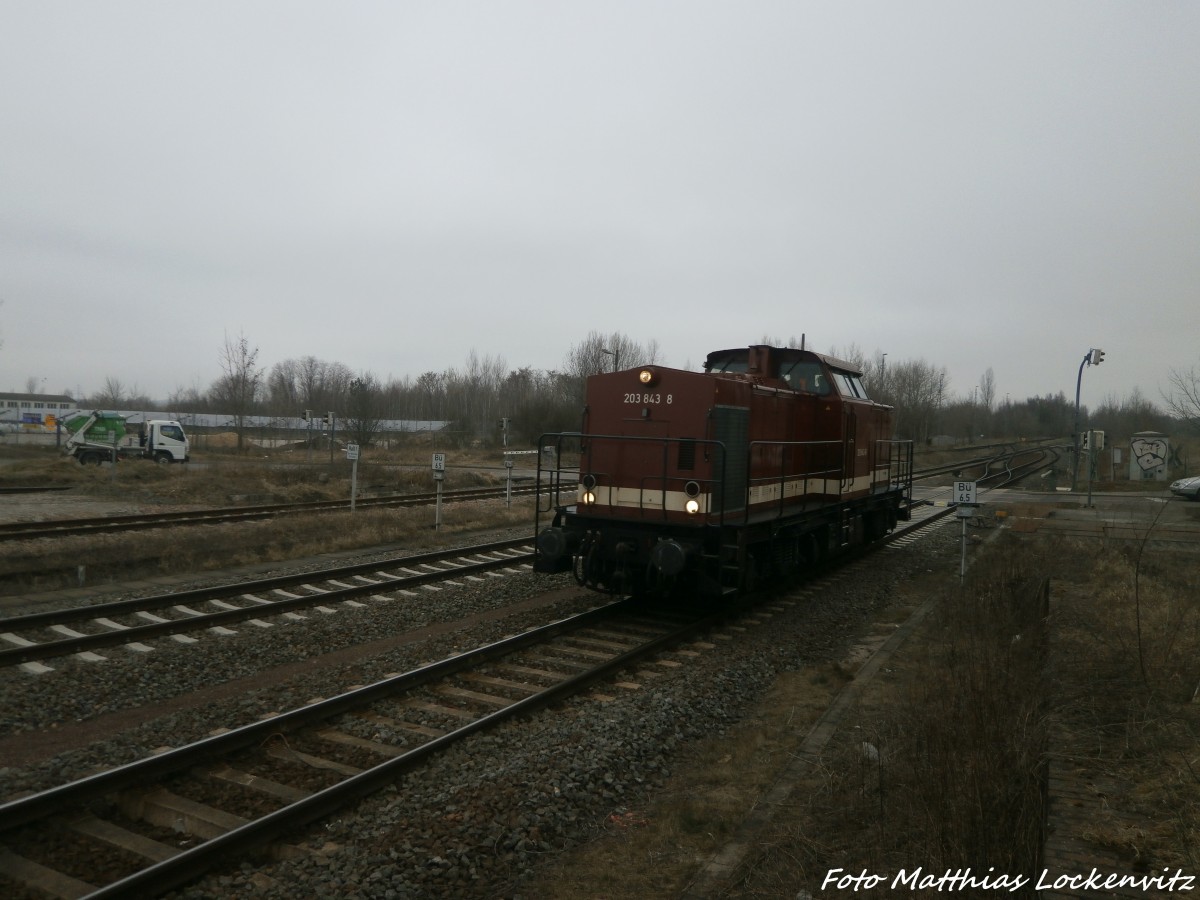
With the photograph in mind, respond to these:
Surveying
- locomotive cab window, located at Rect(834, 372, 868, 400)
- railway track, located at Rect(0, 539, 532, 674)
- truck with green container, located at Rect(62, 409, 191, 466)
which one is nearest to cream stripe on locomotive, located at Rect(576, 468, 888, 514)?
locomotive cab window, located at Rect(834, 372, 868, 400)

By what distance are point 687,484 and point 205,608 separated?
642 cm

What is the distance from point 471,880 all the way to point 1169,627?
760 cm

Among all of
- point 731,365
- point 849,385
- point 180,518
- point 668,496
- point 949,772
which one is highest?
point 731,365

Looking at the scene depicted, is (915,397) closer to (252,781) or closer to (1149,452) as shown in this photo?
(1149,452)

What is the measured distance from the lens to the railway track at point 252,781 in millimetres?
4109

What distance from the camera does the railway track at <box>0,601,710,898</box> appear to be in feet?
13.5

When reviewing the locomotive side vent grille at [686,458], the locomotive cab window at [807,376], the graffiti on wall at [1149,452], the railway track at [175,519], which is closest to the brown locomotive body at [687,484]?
the locomotive side vent grille at [686,458]

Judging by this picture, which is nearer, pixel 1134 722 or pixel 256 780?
pixel 256 780

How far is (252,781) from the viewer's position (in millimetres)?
5066

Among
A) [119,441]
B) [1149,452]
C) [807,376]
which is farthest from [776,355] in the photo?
[1149,452]

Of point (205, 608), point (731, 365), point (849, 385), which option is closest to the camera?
point (205, 608)

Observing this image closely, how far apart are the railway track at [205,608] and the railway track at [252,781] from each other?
323 cm

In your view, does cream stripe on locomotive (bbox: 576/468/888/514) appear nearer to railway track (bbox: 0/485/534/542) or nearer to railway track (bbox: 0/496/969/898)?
railway track (bbox: 0/496/969/898)

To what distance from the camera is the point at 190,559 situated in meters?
13.1
